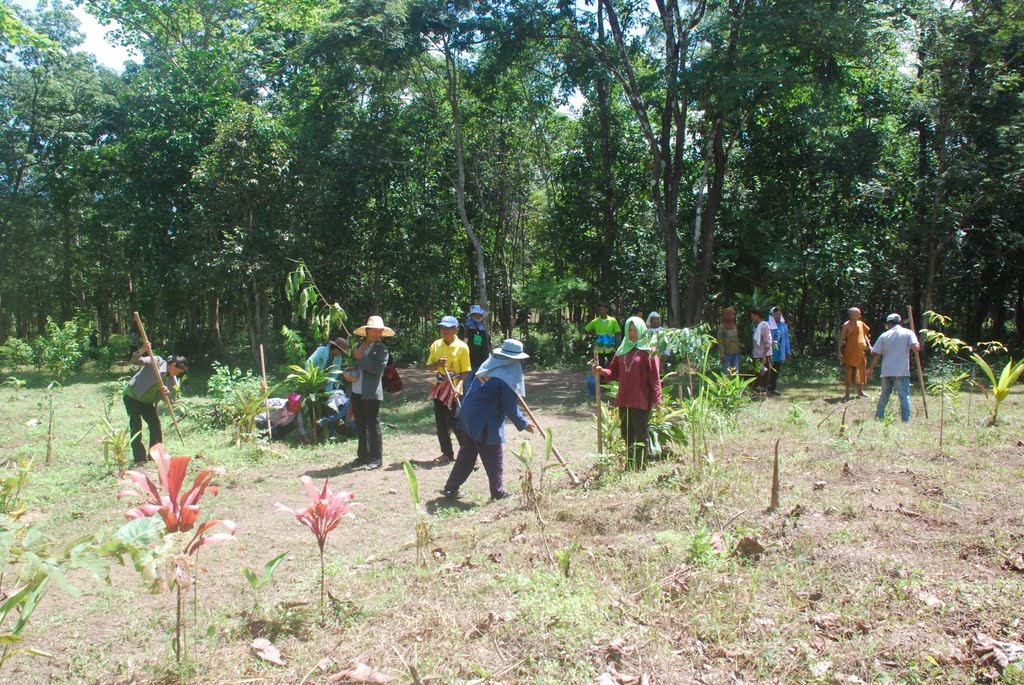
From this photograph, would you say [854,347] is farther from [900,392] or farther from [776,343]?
[900,392]

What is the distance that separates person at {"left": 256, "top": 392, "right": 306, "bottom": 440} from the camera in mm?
9164

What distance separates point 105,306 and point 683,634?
26767 mm

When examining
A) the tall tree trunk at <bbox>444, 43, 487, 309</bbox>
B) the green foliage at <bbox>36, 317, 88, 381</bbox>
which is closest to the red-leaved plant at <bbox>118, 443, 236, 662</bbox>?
the tall tree trunk at <bbox>444, 43, 487, 309</bbox>

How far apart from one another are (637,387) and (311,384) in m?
4.36

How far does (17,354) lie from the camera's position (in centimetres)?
1852

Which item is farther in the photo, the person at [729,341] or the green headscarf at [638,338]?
the person at [729,341]

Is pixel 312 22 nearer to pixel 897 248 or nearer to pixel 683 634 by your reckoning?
pixel 897 248

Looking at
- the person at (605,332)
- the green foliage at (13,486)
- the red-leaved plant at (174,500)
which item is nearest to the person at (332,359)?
the green foliage at (13,486)

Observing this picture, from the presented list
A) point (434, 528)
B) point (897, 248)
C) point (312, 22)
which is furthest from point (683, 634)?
point (312, 22)

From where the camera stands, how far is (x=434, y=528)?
5.73 m

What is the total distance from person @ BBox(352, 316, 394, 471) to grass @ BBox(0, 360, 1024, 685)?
3.93ft

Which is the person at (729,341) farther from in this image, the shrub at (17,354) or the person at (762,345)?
the shrub at (17,354)

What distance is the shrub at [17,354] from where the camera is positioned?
18.4 metres

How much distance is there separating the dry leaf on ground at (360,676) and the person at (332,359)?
19.7 feet
